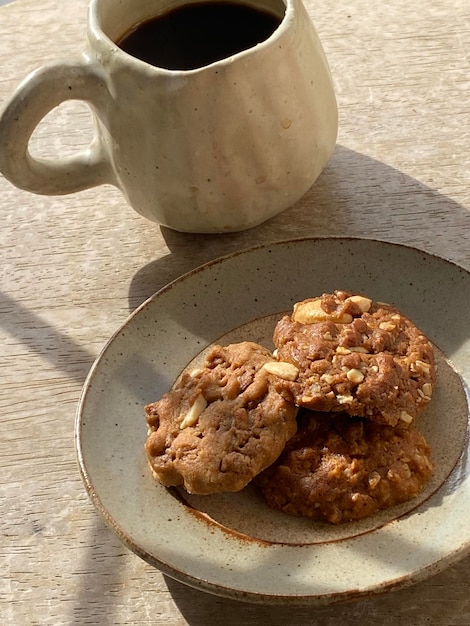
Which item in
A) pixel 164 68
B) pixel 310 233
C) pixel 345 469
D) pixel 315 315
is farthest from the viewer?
pixel 310 233

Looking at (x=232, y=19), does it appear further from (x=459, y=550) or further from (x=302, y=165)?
(x=459, y=550)

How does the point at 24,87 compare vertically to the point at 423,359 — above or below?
above

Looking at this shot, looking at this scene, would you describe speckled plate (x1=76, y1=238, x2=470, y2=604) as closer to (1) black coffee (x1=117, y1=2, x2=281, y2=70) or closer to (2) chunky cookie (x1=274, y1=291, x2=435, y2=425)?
(2) chunky cookie (x1=274, y1=291, x2=435, y2=425)

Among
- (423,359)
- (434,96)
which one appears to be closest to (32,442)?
(423,359)

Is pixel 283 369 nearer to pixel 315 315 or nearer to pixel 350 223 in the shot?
pixel 315 315

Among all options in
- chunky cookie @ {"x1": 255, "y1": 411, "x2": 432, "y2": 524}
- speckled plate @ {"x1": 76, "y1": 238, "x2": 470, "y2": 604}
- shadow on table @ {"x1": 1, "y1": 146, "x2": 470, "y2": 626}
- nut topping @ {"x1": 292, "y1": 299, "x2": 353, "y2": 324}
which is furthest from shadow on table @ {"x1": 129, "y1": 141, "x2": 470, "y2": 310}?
chunky cookie @ {"x1": 255, "y1": 411, "x2": 432, "y2": 524}

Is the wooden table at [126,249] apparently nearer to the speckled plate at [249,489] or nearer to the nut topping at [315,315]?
the speckled plate at [249,489]

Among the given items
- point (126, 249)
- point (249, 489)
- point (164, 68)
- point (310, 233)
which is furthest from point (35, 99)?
point (249, 489)
